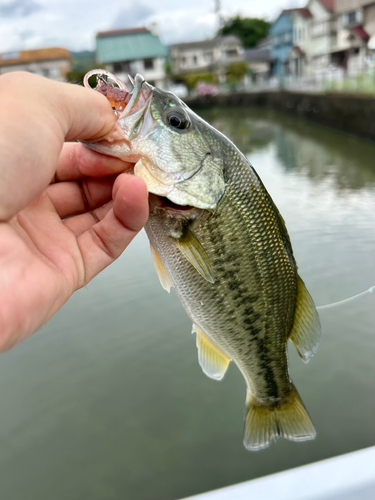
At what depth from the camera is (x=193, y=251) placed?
1533 mm

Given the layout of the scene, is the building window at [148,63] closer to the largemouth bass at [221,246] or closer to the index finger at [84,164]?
the index finger at [84,164]

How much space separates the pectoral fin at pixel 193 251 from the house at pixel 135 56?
40.9 metres

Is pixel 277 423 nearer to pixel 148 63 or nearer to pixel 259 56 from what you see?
pixel 148 63

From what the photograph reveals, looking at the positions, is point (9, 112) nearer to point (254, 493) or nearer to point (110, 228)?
point (110, 228)

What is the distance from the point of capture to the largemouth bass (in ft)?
4.85

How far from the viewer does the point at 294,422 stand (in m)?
1.95

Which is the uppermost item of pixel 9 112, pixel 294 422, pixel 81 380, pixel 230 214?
pixel 9 112

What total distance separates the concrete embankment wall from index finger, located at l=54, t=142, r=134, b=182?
44.1ft

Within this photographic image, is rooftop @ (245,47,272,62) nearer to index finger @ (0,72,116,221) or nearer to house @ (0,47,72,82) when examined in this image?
house @ (0,47,72,82)

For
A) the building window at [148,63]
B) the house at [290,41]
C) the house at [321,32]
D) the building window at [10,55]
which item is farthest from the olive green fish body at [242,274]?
the building window at [10,55]

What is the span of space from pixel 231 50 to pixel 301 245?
5624cm

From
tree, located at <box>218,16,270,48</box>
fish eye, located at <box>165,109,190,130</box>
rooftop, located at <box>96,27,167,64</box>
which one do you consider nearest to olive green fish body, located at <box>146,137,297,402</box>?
fish eye, located at <box>165,109,190,130</box>

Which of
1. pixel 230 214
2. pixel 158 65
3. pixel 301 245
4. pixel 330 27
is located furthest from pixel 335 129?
pixel 158 65

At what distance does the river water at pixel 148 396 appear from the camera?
3.08 metres
